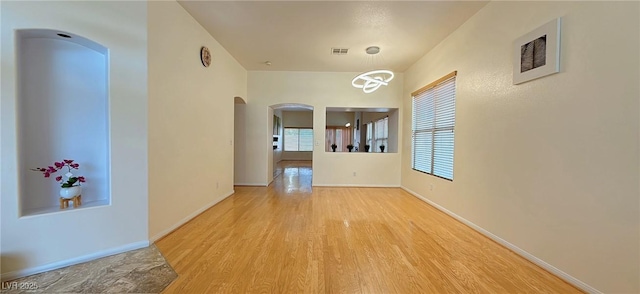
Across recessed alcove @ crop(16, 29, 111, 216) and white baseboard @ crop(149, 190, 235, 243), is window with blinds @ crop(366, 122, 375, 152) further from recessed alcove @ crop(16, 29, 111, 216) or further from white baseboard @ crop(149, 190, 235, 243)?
recessed alcove @ crop(16, 29, 111, 216)

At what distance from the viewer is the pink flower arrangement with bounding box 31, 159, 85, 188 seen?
224cm

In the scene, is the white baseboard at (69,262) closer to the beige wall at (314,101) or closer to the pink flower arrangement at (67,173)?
the pink flower arrangement at (67,173)

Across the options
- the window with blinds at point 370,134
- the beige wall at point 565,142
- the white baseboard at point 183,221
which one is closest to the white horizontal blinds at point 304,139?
the window with blinds at point 370,134

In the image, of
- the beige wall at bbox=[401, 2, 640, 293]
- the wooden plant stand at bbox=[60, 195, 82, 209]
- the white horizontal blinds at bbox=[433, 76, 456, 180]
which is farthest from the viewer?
the white horizontal blinds at bbox=[433, 76, 456, 180]

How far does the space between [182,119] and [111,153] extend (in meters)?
0.99

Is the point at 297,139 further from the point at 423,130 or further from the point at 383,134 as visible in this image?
the point at 423,130

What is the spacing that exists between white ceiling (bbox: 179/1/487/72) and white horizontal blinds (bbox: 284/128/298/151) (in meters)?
8.56

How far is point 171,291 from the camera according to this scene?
6.07ft

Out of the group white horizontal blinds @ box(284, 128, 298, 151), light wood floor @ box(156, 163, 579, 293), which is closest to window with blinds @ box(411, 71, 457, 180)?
light wood floor @ box(156, 163, 579, 293)

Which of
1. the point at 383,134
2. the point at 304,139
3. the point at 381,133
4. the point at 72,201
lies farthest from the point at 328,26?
the point at 304,139

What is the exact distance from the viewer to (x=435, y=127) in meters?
4.53

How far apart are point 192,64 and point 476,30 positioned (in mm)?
3999

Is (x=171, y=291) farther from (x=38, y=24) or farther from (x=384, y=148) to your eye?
(x=384, y=148)

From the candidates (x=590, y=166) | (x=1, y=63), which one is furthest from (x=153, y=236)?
(x=590, y=166)
